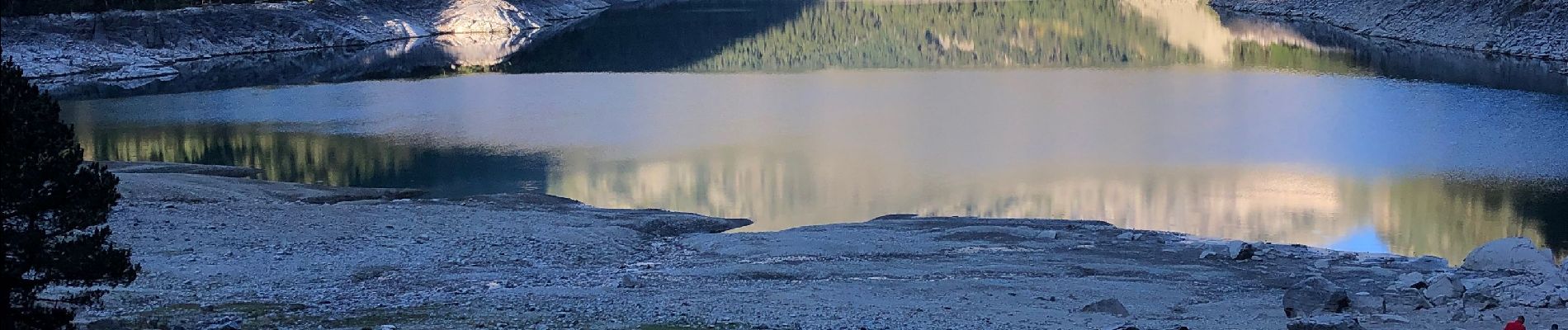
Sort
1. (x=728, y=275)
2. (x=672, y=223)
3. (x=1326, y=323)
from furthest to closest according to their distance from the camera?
(x=672, y=223) → (x=728, y=275) → (x=1326, y=323)

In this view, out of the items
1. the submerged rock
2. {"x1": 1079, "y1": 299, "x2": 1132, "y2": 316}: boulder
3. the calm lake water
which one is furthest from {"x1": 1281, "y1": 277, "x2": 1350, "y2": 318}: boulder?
the submerged rock

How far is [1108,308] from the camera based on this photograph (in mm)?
16172

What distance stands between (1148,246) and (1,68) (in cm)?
1584

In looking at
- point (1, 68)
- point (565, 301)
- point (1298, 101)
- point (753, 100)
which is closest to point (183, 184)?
point (565, 301)

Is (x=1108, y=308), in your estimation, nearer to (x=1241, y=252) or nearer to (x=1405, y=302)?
(x=1405, y=302)

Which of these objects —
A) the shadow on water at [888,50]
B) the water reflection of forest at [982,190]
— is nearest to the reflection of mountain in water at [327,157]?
the water reflection of forest at [982,190]

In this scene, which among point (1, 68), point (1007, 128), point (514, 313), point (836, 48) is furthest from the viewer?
point (836, 48)

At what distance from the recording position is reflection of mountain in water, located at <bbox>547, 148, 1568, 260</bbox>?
2477 cm

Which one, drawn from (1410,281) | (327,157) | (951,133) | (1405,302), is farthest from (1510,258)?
(327,157)

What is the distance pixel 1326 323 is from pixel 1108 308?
2391 mm

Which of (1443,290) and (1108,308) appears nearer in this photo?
(1108,308)

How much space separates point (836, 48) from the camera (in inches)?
3066

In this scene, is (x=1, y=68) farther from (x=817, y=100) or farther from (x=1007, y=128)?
(x=817, y=100)

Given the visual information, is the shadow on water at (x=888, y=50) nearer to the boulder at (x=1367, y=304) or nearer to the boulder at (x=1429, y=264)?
the boulder at (x=1429, y=264)
